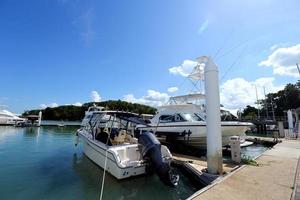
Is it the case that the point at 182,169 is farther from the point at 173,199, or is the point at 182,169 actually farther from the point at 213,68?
the point at 213,68

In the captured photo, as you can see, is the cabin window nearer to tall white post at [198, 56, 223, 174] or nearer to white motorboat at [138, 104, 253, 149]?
white motorboat at [138, 104, 253, 149]

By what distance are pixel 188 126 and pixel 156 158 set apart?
220 inches

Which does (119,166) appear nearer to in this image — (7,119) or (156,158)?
(156,158)

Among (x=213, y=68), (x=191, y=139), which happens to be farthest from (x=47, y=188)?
(x=191, y=139)

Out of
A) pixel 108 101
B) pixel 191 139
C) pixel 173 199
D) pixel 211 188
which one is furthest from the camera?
pixel 108 101

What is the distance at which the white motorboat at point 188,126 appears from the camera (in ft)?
38.1

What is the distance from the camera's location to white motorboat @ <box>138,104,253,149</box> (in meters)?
11.6

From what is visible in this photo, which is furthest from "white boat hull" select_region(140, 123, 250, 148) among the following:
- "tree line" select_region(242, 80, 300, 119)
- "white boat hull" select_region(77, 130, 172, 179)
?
"tree line" select_region(242, 80, 300, 119)

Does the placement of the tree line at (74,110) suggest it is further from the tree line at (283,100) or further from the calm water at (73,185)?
the calm water at (73,185)

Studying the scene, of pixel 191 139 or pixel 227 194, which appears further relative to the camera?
pixel 191 139

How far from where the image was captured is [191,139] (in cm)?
1202

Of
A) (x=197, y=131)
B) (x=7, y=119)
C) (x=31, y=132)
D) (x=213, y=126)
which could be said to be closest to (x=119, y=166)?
(x=213, y=126)

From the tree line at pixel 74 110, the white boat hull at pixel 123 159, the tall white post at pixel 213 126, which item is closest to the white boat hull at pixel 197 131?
the white boat hull at pixel 123 159

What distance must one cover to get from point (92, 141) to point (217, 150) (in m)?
5.70
